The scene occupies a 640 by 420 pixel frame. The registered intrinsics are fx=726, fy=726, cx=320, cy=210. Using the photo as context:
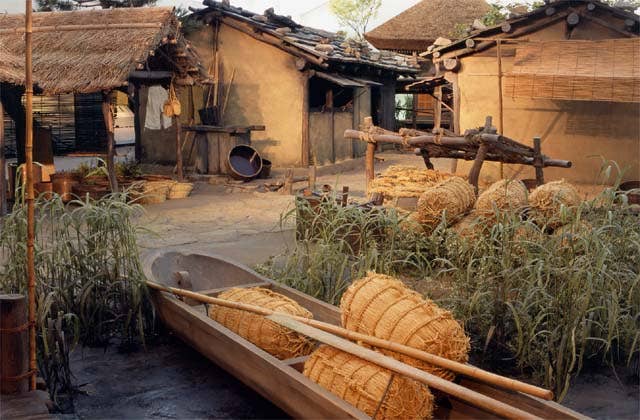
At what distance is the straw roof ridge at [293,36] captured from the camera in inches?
560

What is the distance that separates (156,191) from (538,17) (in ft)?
21.4

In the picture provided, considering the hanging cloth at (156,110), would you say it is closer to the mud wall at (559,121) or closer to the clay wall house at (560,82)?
the clay wall house at (560,82)

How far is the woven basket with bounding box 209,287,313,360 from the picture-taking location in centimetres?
386

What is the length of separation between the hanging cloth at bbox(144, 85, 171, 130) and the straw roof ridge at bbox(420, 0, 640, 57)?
17.4 feet

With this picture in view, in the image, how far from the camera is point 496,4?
16.8 meters

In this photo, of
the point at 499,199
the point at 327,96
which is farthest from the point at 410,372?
the point at 327,96

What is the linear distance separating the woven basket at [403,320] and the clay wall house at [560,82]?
7.15m

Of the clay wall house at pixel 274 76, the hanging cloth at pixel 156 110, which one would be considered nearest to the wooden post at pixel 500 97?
the clay wall house at pixel 274 76

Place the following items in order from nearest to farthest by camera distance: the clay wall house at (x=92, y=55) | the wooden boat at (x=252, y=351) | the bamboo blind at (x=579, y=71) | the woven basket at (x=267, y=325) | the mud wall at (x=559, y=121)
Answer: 1. the wooden boat at (x=252, y=351)
2. the woven basket at (x=267, y=325)
3. the bamboo blind at (x=579, y=71)
4. the clay wall house at (x=92, y=55)
5. the mud wall at (x=559, y=121)

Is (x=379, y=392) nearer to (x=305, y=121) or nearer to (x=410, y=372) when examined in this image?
(x=410, y=372)

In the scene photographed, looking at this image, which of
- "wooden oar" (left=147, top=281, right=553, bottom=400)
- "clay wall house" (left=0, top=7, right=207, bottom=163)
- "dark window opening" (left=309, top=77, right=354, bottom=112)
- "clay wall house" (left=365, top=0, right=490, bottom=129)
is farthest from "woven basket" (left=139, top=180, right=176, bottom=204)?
"clay wall house" (left=365, top=0, right=490, bottom=129)

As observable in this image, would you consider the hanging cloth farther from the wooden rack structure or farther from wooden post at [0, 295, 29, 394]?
wooden post at [0, 295, 29, 394]

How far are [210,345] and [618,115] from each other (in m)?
8.51

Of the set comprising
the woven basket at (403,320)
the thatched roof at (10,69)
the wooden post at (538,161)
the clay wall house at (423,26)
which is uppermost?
the clay wall house at (423,26)
